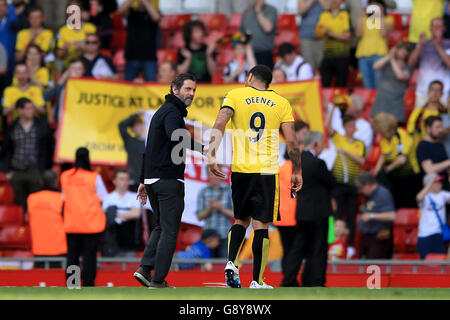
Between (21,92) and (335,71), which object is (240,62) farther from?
(21,92)

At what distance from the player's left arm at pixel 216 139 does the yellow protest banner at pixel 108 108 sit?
20.4 feet

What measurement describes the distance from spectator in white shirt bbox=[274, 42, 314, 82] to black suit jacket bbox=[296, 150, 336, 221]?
4.56m

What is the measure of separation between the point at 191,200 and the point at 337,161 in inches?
84.2

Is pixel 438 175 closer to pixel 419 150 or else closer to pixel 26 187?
pixel 419 150

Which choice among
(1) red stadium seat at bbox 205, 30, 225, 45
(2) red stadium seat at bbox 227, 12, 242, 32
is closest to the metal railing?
(1) red stadium seat at bbox 205, 30, 225, 45

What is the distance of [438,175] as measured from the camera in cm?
1539

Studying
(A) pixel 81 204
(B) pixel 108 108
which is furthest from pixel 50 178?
(B) pixel 108 108

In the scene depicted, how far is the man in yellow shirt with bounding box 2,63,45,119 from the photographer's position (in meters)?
17.4

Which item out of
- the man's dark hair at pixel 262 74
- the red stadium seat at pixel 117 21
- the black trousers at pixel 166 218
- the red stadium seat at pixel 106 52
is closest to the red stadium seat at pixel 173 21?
the red stadium seat at pixel 117 21

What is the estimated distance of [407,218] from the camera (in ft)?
51.6

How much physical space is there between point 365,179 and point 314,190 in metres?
1.93

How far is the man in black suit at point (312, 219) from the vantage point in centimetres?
1274

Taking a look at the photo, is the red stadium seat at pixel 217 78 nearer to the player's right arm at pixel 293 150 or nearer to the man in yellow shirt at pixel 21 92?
the man in yellow shirt at pixel 21 92
